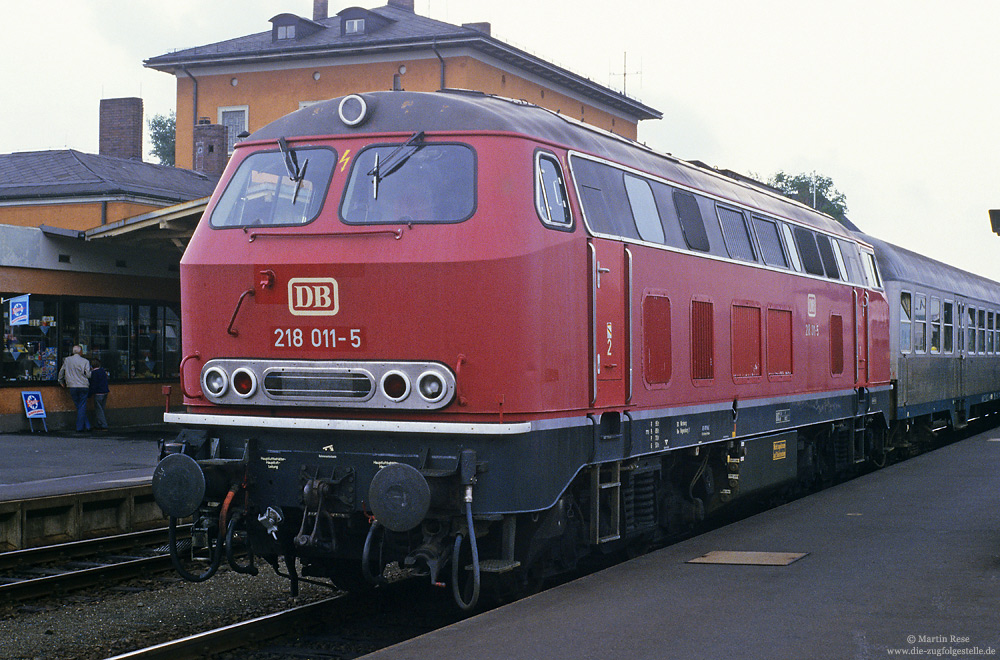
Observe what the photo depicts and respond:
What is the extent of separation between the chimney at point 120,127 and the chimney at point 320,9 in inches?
366

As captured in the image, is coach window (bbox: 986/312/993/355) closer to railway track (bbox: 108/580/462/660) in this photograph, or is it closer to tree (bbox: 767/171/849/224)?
railway track (bbox: 108/580/462/660)

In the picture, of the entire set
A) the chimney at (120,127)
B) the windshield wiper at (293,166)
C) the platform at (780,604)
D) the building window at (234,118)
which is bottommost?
the platform at (780,604)

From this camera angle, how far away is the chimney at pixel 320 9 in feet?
154

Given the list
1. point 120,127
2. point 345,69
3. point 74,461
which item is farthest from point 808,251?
point 120,127

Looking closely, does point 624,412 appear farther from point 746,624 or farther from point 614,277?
point 746,624

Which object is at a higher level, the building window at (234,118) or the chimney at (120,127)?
the building window at (234,118)

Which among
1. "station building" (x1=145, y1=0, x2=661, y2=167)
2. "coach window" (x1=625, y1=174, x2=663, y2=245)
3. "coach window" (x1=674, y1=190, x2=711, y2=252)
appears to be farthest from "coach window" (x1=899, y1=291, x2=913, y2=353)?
"station building" (x1=145, y1=0, x2=661, y2=167)

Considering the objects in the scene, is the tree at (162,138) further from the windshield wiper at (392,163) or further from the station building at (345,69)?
the windshield wiper at (392,163)

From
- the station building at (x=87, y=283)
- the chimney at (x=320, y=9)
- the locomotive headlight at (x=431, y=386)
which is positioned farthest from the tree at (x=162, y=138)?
the locomotive headlight at (x=431, y=386)

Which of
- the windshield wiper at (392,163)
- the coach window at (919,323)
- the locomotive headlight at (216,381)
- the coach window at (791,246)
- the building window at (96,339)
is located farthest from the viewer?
the building window at (96,339)

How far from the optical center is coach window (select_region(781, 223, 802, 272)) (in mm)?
13116

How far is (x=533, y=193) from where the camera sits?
7.90 m

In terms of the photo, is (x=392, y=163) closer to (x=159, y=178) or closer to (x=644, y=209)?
(x=644, y=209)

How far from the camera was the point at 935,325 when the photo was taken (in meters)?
22.3
